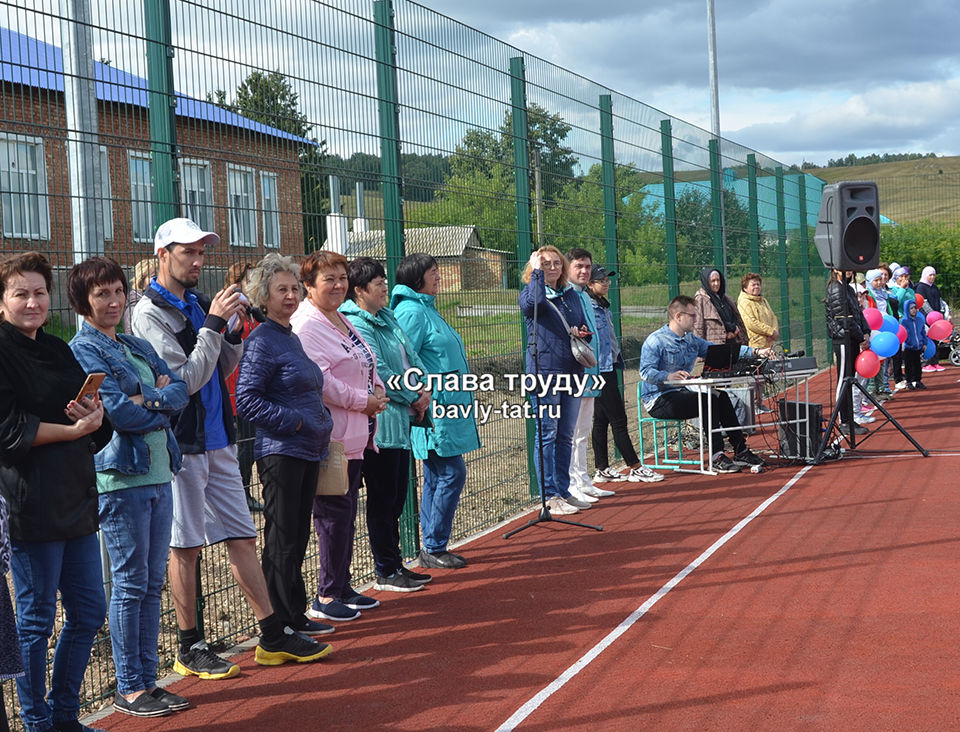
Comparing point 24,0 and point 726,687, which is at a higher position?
point 24,0

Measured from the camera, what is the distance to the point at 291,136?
20.7 ft

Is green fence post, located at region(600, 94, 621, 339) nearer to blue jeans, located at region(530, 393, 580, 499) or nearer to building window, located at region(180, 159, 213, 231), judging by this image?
blue jeans, located at region(530, 393, 580, 499)

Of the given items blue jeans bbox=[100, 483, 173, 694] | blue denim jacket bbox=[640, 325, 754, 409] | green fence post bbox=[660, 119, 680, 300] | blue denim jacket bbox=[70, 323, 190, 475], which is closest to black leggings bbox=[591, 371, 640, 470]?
blue denim jacket bbox=[640, 325, 754, 409]

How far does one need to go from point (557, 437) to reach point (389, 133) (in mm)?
2912

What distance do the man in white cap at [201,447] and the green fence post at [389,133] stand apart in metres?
2.42

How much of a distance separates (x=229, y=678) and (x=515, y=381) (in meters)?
4.08

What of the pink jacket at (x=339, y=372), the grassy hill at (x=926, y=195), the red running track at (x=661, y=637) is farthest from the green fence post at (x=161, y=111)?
the grassy hill at (x=926, y=195)

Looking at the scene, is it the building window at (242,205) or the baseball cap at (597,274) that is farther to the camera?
the baseball cap at (597,274)

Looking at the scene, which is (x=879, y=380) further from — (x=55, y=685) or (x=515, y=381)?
(x=55, y=685)

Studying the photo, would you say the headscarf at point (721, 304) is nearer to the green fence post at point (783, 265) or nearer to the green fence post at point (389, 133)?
the green fence post at point (389, 133)

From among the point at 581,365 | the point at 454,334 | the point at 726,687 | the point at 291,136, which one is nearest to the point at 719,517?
the point at 581,365

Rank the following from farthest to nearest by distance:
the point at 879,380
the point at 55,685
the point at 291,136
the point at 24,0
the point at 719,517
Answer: the point at 879,380 → the point at 719,517 → the point at 291,136 → the point at 24,0 → the point at 55,685

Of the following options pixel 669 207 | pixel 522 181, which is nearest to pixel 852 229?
pixel 669 207

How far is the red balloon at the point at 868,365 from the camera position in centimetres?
1238
